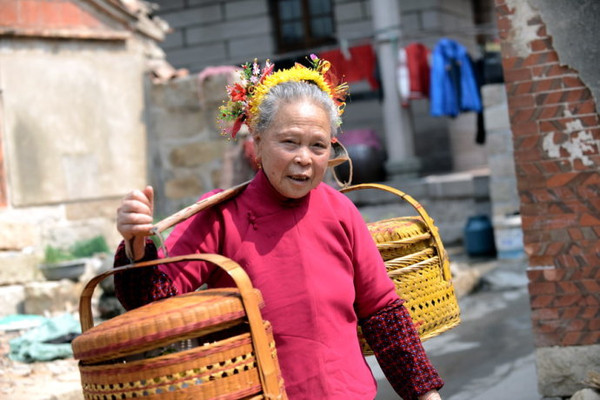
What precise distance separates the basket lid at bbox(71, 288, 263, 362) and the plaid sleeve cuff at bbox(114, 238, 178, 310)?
0.21 meters

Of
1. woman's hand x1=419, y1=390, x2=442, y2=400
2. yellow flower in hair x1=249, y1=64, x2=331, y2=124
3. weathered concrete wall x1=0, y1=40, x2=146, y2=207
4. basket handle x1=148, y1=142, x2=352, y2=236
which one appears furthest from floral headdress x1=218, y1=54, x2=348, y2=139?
weathered concrete wall x1=0, y1=40, x2=146, y2=207

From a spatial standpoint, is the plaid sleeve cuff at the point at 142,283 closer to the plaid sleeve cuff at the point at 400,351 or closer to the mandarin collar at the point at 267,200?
the mandarin collar at the point at 267,200

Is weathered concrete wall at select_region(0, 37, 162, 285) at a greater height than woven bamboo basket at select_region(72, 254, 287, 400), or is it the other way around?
weathered concrete wall at select_region(0, 37, 162, 285)

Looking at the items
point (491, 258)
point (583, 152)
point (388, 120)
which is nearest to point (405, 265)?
point (583, 152)

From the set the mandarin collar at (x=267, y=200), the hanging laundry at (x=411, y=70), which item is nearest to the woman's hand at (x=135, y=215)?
the mandarin collar at (x=267, y=200)

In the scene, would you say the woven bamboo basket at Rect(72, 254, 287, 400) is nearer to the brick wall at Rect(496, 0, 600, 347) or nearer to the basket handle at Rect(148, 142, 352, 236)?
the basket handle at Rect(148, 142, 352, 236)

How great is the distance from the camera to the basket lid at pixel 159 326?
184 centimetres

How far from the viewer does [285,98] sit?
2.31 m

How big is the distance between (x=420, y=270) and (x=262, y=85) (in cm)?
93

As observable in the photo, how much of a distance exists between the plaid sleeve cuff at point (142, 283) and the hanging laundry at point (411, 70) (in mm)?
9417

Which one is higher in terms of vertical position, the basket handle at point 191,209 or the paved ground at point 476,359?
the basket handle at point 191,209

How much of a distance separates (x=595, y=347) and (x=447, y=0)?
10.5m

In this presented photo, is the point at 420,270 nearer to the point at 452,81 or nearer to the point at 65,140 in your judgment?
the point at 65,140

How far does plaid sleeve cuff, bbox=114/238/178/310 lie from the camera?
216 centimetres
